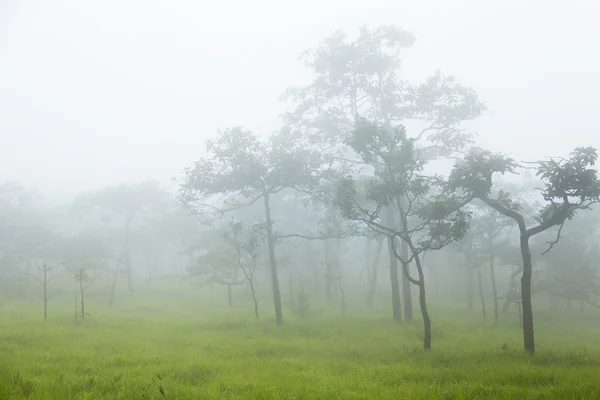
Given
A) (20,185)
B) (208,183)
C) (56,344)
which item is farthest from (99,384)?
(20,185)

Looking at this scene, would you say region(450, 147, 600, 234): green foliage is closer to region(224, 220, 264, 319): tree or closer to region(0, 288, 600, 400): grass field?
region(0, 288, 600, 400): grass field

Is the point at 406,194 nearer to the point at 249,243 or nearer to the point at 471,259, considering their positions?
the point at 249,243

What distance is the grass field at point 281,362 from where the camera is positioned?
10.0m

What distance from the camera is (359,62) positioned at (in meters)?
28.4

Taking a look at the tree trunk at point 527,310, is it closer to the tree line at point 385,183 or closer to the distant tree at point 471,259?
the tree line at point 385,183

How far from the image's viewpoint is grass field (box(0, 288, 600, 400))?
10047 mm

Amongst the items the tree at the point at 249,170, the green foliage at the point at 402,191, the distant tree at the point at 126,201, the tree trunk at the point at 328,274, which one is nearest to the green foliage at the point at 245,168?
the tree at the point at 249,170

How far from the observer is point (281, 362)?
14023 millimetres

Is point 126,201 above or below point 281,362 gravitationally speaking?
above

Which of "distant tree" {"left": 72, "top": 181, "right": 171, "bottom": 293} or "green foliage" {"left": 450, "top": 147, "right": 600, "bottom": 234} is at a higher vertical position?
"distant tree" {"left": 72, "top": 181, "right": 171, "bottom": 293}

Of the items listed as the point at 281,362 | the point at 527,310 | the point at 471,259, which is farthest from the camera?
the point at 471,259

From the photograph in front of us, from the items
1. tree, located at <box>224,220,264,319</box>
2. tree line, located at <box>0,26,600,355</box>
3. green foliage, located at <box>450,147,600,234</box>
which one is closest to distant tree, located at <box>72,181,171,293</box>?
tree line, located at <box>0,26,600,355</box>

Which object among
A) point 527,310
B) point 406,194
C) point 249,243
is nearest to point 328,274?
point 249,243

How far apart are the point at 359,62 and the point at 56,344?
79.5ft
